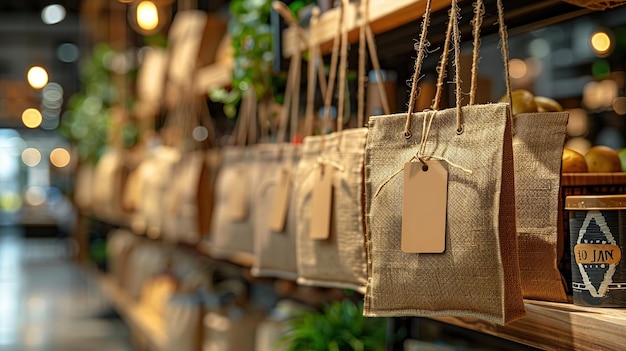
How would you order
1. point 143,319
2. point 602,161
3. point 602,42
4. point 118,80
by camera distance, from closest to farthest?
point 602,161, point 602,42, point 143,319, point 118,80

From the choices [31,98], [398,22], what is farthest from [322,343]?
[31,98]

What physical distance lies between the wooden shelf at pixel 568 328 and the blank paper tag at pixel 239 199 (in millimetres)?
1284

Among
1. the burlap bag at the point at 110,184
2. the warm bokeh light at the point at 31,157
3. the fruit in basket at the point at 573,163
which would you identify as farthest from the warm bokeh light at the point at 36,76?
the warm bokeh light at the point at 31,157

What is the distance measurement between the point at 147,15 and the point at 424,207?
3948 millimetres

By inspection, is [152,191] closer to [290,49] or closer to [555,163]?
[290,49]

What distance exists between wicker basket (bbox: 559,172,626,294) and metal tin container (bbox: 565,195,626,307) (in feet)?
0.19

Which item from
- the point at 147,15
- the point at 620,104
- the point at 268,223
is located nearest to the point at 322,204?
the point at 268,223

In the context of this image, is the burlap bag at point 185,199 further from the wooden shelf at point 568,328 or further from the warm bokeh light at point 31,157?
the warm bokeh light at point 31,157

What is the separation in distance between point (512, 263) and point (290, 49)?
49.8 inches

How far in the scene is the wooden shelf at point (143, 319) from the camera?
12.9 ft

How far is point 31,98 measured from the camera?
1894 centimetres

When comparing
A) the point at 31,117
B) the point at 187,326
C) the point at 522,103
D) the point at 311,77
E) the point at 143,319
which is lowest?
the point at 143,319

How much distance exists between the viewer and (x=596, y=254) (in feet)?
4.09

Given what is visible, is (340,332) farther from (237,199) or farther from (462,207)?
(462,207)
